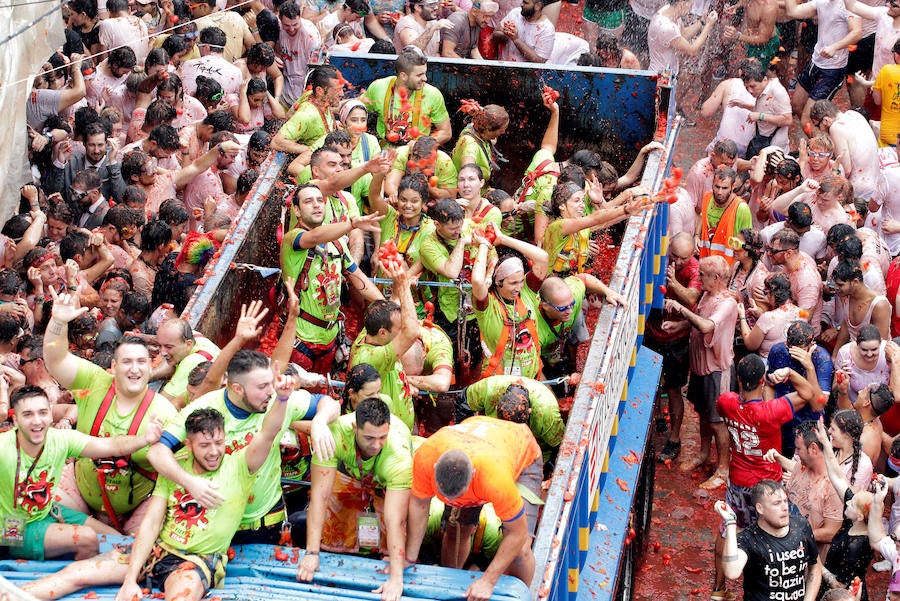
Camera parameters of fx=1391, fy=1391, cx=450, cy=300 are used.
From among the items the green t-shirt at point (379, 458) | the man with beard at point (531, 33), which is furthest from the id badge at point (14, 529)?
the man with beard at point (531, 33)

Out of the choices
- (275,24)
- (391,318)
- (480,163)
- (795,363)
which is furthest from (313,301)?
(275,24)

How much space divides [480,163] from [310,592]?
14.1ft

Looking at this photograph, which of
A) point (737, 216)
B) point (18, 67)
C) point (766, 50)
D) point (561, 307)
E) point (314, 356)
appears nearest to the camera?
point (561, 307)

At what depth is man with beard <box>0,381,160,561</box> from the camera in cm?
661

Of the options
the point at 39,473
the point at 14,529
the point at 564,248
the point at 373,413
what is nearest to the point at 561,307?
the point at 564,248

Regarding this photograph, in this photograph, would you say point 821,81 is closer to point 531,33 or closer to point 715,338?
point 531,33

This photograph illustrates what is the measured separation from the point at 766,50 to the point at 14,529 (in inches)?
378

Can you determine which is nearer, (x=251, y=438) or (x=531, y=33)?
(x=251, y=438)

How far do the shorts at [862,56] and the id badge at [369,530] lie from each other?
8099mm

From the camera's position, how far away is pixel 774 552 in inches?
293

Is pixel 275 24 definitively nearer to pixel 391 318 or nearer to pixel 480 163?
pixel 480 163

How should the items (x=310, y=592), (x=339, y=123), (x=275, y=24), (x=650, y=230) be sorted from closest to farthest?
(x=310, y=592)
(x=650, y=230)
(x=339, y=123)
(x=275, y=24)

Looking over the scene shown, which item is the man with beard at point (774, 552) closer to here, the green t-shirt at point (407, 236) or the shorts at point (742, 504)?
the shorts at point (742, 504)

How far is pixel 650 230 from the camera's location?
942cm
